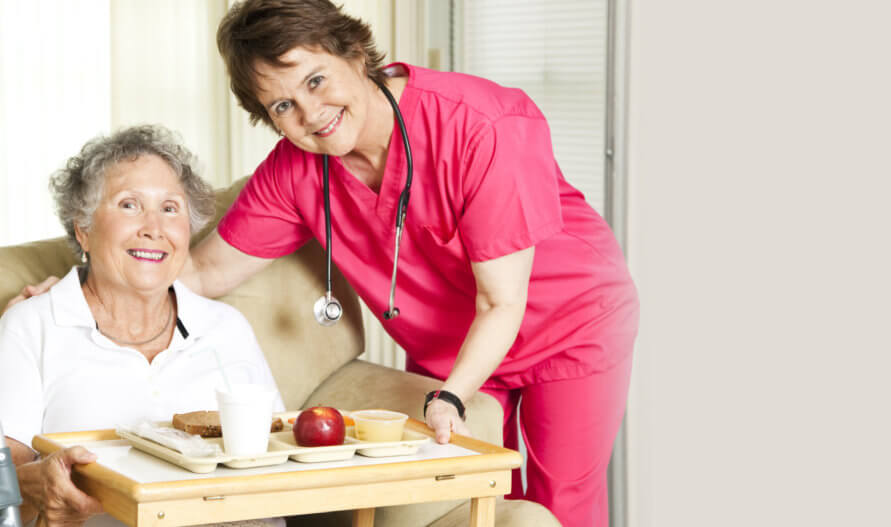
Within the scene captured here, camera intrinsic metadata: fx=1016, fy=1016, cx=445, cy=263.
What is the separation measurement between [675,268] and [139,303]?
0.92 m

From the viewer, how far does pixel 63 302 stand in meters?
1.69

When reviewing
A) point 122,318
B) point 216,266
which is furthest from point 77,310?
point 216,266

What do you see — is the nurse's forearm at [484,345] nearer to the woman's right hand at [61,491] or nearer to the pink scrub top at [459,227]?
the pink scrub top at [459,227]

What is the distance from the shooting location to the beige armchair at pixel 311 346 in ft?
6.06

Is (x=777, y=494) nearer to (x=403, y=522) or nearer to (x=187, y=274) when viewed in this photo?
(x=403, y=522)

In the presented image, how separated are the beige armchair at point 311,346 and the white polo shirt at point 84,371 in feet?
0.64

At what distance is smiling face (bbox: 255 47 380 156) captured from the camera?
1.64 metres

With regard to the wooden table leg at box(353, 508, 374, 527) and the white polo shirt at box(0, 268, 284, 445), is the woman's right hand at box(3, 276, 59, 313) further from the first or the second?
the wooden table leg at box(353, 508, 374, 527)

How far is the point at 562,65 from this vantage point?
10.1 feet

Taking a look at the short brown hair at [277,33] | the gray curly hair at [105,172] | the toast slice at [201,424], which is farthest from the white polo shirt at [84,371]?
the short brown hair at [277,33]

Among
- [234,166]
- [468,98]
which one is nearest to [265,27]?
[468,98]

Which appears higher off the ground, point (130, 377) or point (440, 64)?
point (440, 64)

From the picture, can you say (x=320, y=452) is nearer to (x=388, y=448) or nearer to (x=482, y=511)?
(x=388, y=448)

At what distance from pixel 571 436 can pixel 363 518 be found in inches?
18.4
